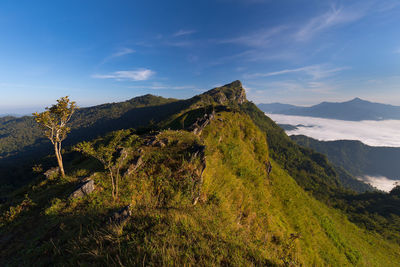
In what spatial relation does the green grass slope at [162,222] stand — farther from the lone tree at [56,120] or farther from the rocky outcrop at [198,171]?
the lone tree at [56,120]

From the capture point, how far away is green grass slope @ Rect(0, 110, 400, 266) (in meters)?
3.97

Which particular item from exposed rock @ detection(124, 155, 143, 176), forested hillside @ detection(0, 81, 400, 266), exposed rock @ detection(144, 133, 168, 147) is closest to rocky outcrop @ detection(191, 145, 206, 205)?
forested hillside @ detection(0, 81, 400, 266)

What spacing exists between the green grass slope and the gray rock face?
0.88 feet

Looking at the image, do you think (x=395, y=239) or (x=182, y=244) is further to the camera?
(x=395, y=239)

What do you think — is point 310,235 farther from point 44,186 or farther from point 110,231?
point 44,186

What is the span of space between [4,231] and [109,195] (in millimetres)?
5627

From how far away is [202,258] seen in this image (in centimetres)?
383

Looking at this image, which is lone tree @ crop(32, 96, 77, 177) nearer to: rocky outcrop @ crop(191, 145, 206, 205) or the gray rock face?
the gray rock face

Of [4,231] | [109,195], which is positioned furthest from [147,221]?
[4,231]

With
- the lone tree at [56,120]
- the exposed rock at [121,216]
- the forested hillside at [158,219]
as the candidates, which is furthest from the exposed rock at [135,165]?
the lone tree at [56,120]

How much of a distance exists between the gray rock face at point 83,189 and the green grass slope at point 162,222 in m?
0.27

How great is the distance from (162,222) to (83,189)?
6336 mm

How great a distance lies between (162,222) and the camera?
489cm

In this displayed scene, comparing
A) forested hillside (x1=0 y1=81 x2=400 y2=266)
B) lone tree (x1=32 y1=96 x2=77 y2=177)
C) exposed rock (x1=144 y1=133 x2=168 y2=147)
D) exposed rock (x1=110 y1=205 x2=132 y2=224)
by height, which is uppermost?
lone tree (x1=32 y1=96 x2=77 y2=177)
